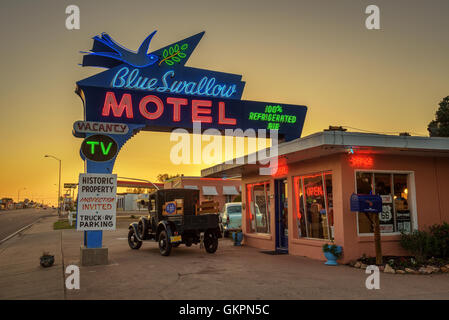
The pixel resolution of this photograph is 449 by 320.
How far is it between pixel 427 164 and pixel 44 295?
11.4m

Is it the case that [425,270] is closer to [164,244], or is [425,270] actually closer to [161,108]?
[164,244]

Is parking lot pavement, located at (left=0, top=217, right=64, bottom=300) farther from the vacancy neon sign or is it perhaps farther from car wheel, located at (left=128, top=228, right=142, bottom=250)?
the vacancy neon sign

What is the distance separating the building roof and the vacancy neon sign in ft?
11.7

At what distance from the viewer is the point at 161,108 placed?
1346 cm

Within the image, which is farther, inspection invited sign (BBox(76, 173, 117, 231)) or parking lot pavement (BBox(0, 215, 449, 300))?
inspection invited sign (BBox(76, 173, 117, 231))

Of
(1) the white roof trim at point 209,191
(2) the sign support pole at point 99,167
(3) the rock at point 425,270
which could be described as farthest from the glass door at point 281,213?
(1) the white roof trim at point 209,191

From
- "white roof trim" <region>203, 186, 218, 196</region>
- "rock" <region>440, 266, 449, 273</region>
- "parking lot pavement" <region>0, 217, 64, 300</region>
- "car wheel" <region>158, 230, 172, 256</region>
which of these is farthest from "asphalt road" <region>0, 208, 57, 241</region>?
"rock" <region>440, 266, 449, 273</region>

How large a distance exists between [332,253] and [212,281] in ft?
13.2

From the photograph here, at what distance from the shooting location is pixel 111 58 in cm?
1380

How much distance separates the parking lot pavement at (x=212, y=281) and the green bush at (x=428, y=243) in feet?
5.00

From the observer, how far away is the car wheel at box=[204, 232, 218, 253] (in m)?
14.0

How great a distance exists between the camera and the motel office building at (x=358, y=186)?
1059 centimetres

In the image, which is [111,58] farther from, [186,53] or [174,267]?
[174,267]
